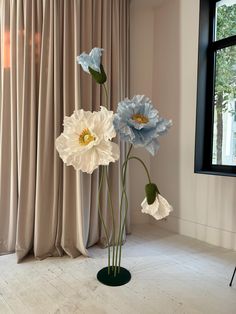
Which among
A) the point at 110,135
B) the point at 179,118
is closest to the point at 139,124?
the point at 110,135

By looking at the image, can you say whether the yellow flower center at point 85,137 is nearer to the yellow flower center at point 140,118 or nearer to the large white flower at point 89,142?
the large white flower at point 89,142

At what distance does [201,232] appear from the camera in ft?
7.62

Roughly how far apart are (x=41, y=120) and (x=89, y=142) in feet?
2.48

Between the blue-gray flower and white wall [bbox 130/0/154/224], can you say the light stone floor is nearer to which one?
white wall [bbox 130/0/154/224]

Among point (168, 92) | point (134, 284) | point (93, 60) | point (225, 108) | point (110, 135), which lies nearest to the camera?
point (110, 135)

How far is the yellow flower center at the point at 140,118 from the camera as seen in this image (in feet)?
4.37

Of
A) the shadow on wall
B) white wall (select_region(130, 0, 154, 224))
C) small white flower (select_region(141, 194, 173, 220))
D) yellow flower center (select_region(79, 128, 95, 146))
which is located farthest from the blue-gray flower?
white wall (select_region(130, 0, 154, 224))

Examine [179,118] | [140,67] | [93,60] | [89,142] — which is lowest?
[89,142]

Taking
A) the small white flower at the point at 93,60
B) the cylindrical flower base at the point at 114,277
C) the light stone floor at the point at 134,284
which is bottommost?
the light stone floor at the point at 134,284

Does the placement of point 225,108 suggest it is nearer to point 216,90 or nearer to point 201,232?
point 216,90

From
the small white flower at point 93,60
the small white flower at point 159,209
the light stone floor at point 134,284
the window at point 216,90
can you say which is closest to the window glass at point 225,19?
the window at point 216,90

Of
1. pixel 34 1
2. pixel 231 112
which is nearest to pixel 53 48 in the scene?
pixel 34 1

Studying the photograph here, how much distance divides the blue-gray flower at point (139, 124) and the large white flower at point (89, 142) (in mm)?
54

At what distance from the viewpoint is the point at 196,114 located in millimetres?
2354
